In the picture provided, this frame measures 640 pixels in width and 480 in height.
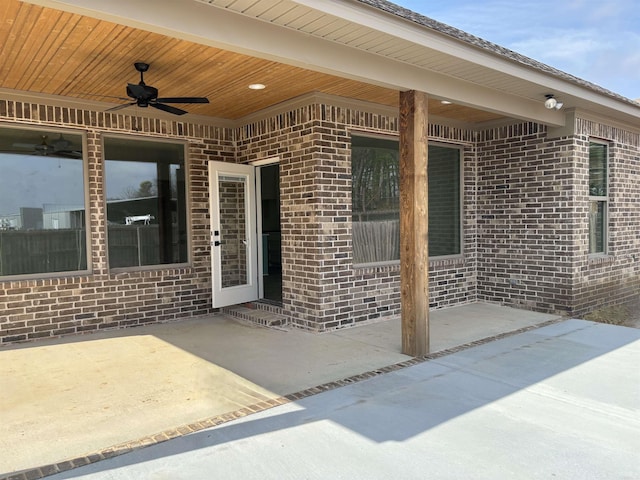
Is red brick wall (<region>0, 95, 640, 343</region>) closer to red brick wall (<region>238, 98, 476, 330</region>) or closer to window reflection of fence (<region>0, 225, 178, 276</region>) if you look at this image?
red brick wall (<region>238, 98, 476, 330</region>)

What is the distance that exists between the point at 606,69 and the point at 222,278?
226ft

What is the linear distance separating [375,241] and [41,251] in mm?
4213

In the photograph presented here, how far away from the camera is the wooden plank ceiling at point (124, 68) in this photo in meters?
3.63

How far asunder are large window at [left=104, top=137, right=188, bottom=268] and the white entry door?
2.03ft

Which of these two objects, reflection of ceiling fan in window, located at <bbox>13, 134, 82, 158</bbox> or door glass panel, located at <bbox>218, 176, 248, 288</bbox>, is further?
door glass panel, located at <bbox>218, 176, 248, 288</bbox>

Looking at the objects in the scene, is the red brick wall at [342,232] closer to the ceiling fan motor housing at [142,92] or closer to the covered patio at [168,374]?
the covered patio at [168,374]

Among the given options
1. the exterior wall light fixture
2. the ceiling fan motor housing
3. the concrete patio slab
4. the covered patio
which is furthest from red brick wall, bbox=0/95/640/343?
the concrete patio slab

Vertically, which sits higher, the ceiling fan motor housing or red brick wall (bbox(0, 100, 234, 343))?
the ceiling fan motor housing

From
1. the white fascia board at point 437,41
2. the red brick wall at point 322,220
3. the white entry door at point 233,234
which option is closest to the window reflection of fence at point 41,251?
the white entry door at point 233,234

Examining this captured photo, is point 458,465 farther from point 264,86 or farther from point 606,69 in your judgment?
point 606,69

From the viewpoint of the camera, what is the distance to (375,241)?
6.43 metres

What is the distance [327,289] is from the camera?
18.8 feet

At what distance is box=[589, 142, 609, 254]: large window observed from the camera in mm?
7035

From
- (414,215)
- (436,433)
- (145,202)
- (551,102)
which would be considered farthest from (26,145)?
(551,102)
